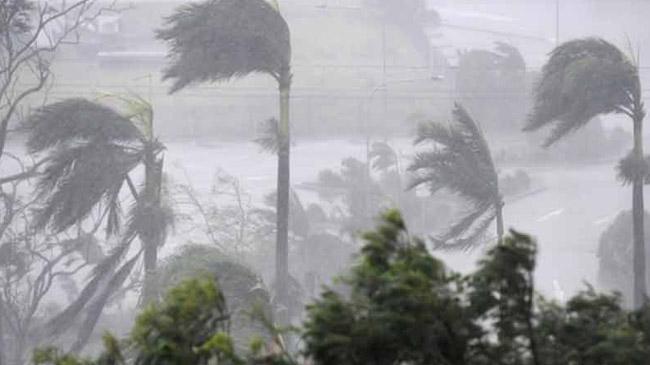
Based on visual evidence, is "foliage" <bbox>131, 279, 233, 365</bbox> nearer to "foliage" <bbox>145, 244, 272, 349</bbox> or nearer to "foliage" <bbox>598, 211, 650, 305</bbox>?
"foliage" <bbox>145, 244, 272, 349</bbox>

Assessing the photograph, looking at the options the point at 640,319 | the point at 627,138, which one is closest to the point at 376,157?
the point at 627,138

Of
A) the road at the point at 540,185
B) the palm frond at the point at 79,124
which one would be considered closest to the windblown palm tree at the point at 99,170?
the palm frond at the point at 79,124

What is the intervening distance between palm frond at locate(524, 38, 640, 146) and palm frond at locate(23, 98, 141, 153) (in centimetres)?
429

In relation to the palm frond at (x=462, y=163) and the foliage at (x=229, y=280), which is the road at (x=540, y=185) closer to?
the palm frond at (x=462, y=163)

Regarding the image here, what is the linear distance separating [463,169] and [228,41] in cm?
281

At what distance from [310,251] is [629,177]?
6374mm

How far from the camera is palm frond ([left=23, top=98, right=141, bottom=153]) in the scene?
1552 centimetres

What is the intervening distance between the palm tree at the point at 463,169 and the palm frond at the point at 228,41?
1838mm

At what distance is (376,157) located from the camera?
27.1 m

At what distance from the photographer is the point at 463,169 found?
1639 centimetres

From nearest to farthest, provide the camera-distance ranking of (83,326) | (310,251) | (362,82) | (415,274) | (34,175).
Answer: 1. (415,274)
2. (83,326)
3. (34,175)
4. (310,251)
5. (362,82)

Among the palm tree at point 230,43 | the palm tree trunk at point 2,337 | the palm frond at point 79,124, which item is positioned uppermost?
the palm tree at point 230,43

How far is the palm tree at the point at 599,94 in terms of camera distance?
15.5m

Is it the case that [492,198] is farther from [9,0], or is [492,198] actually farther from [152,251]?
[9,0]
